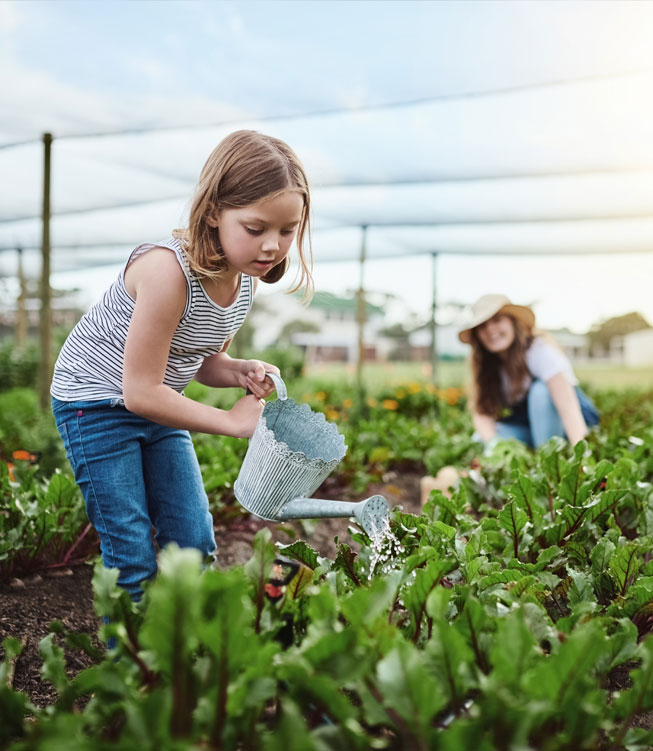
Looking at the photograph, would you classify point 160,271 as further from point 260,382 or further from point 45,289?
point 45,289

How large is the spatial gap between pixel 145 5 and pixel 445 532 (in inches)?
113

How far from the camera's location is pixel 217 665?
3.44 ft

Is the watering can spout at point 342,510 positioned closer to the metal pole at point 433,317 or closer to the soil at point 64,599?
the soil at point 64,599

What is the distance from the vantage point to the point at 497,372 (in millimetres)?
4762

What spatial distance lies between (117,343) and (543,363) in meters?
3.02

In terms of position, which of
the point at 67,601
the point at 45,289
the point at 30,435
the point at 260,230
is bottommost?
the point at 67,601

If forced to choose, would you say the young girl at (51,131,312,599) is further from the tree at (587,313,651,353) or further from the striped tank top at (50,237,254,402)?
the tree at (587,313,651,353)

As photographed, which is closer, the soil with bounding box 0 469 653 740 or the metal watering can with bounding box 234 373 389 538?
the metal watering can with bounding box 234 373 389 538

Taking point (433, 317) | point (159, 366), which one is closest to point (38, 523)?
point (159, 366)

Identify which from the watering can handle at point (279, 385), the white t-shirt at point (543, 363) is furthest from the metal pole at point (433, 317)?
the watering can handle at point (279, 385)

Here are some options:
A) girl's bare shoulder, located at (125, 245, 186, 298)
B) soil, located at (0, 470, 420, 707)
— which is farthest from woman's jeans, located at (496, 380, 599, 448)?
girl's bare shoulder, located at (125, 245, 186, 298)

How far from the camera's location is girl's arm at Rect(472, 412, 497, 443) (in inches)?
181

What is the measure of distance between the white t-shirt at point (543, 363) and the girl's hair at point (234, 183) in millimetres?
2751

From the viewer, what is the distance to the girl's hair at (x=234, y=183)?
5.85 ft
